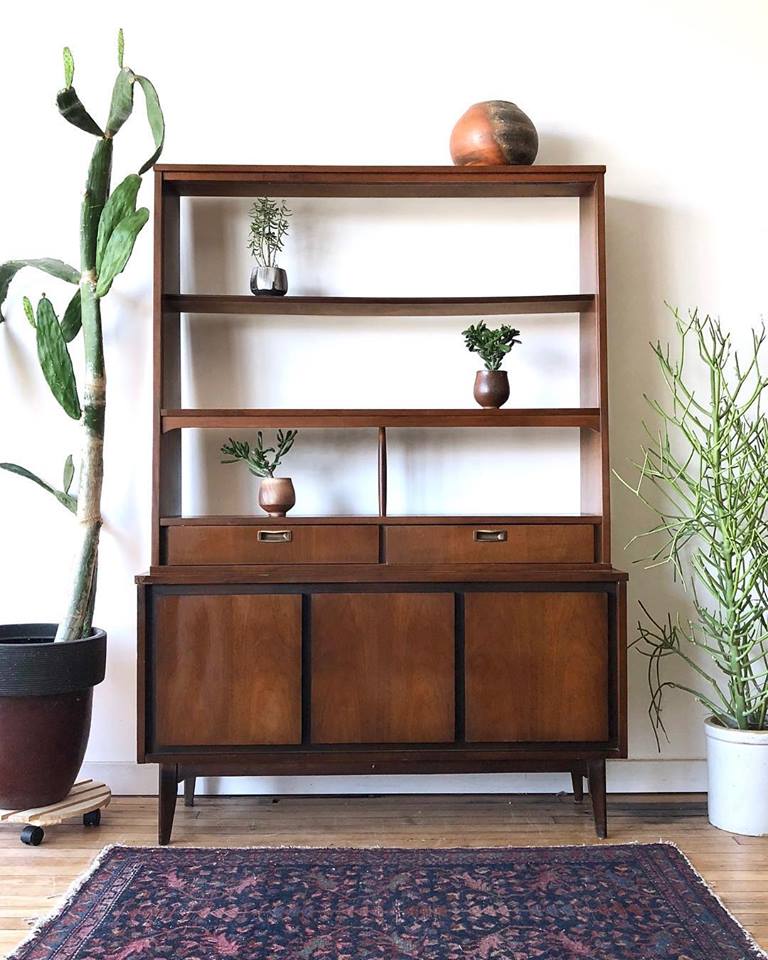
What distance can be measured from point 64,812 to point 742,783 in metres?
2.12

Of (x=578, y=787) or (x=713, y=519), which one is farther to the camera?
(x=578, y=787)

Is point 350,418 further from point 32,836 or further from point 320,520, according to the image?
point 32,836

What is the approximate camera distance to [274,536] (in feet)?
9.56

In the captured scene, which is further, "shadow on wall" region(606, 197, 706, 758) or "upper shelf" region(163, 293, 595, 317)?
"shadow on wall" region(606, 197, 706, 758)

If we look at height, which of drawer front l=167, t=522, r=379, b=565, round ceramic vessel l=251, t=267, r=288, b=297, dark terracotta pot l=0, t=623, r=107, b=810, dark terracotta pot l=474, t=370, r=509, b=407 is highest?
round ceramic vessel l=251, t=267, r=288, b=297

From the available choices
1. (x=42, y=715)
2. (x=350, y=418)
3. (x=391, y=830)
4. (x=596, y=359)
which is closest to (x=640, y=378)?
(x=596, y=359)

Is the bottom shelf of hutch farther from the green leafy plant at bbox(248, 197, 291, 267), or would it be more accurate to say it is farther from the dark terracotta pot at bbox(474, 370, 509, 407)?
the green leafy plant at bbox(248, 197, 291, 267)

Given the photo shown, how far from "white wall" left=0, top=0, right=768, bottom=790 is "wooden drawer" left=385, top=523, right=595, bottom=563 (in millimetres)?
410

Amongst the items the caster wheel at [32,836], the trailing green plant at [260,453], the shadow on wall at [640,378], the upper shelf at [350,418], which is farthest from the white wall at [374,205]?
the caster wheel at [32,836]

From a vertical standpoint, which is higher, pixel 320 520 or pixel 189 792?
pixel 320 520

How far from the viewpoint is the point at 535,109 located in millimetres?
3332

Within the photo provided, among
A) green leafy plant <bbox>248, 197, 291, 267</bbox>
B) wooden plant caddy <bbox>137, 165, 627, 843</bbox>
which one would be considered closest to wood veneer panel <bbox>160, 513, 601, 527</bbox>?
wooden plant caddy <bbox>137, 165, 627, 843</bbox>

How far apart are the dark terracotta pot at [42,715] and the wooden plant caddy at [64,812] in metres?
0.03

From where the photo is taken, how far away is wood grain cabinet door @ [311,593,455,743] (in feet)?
9.25
